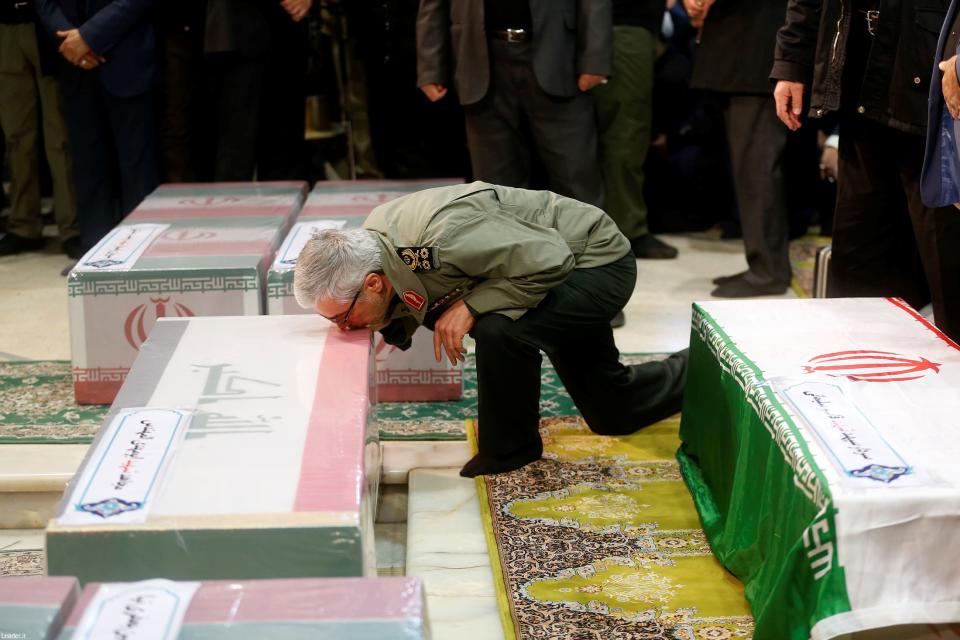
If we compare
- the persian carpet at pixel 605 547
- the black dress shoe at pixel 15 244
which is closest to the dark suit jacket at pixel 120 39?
the black dress shoe at pixel 15 244

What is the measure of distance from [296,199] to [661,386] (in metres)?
1.50

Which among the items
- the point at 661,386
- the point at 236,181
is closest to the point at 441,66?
the point at 236,181

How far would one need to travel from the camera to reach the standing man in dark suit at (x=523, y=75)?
153 inches

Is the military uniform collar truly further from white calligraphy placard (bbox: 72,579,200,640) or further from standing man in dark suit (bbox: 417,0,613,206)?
standing man in dark suit (bbox: 417,0,613,206)

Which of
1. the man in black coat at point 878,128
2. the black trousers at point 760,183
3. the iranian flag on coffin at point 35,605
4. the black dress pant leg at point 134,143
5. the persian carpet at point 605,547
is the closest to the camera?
the iranian flag on coffin at point 35,605

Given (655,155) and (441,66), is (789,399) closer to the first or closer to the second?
(441,66)

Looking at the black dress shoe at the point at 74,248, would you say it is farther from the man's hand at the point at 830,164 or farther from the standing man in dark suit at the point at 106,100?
the man's hand at the point at 830,164

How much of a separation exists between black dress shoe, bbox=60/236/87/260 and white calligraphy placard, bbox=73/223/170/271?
1.20 metres

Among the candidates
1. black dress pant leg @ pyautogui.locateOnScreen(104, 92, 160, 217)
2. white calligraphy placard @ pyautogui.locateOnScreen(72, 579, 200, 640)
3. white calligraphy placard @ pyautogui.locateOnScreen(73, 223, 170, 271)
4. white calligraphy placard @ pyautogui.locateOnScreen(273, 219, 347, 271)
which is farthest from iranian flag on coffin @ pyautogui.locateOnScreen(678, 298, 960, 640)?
black dress pant leg @ pyautogui.locateOnScreen(104, 92, 160, 217)

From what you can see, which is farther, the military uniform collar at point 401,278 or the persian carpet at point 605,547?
the military uniform collar at point 401,278

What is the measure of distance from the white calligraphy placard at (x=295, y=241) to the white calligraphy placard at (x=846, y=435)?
139 centimetres

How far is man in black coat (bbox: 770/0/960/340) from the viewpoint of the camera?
114 inches

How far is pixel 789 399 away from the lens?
2.32 metres

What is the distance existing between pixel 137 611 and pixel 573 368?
1.60 m
